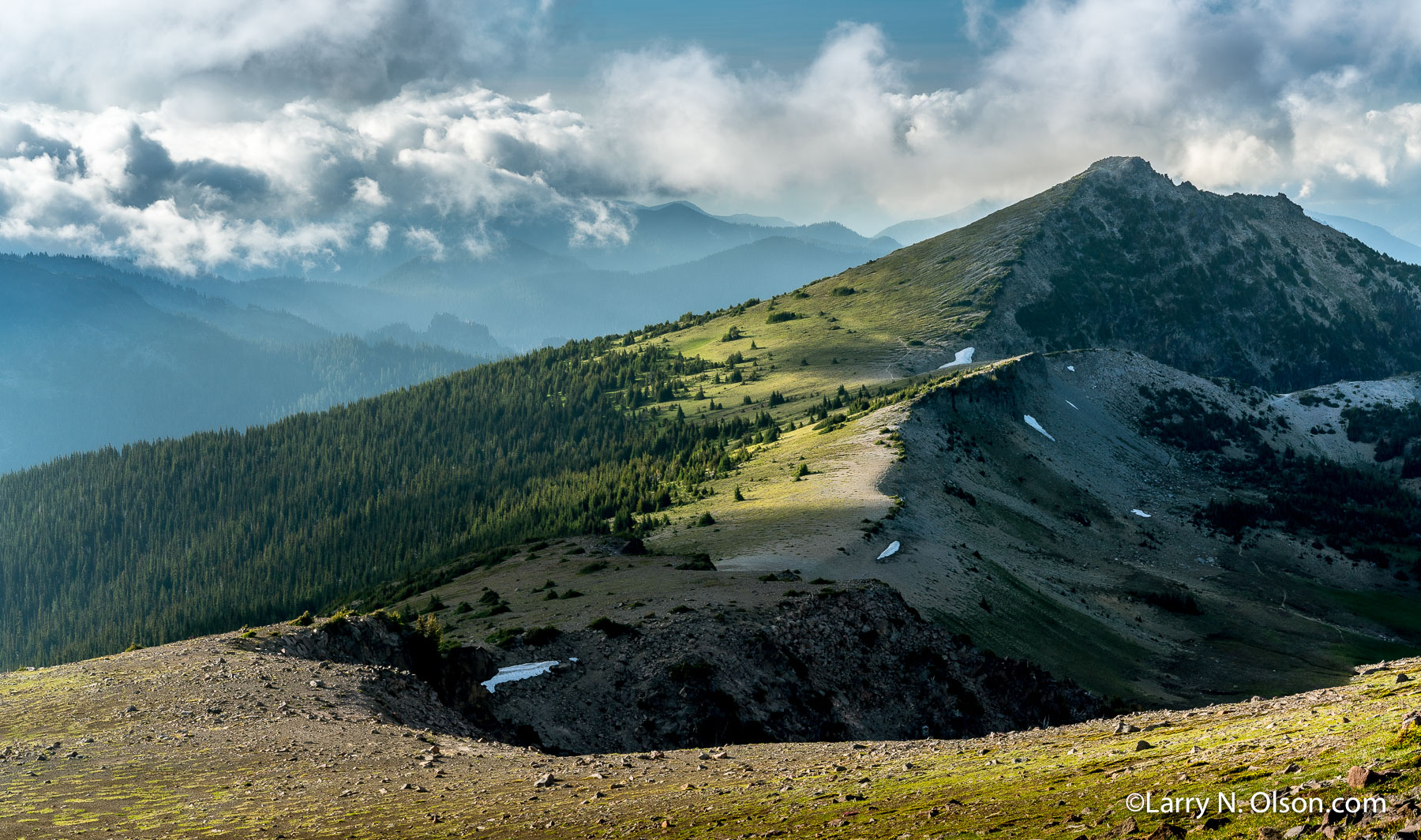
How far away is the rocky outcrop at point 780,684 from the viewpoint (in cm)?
4156

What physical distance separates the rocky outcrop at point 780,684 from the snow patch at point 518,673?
1.54 ft

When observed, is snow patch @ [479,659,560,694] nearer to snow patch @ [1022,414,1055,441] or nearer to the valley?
the valley

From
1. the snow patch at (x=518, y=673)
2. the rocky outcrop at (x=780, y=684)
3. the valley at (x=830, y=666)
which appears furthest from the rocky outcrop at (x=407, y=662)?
the rocky outcrop at (x=780, y=684)

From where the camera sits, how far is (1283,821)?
14.9 m

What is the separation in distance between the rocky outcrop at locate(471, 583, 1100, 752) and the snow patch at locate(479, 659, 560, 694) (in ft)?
1.54

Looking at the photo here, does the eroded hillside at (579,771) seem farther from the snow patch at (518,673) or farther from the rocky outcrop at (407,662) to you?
the snow patch at (518,673)

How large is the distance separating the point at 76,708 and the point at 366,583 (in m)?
180

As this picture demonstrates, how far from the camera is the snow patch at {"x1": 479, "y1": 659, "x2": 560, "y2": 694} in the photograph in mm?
42219

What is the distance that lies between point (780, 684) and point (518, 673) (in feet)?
44.0

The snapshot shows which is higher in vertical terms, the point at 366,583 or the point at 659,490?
the point at 659,490

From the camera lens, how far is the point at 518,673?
43.7m

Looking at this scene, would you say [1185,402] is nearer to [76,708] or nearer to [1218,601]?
[1218,601]

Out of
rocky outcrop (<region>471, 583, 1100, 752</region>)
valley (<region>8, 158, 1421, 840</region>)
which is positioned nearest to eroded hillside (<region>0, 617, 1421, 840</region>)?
valley (<region>8, 158, 1421, 840</region>)

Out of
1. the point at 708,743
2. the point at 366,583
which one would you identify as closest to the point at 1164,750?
the point at 708,743
